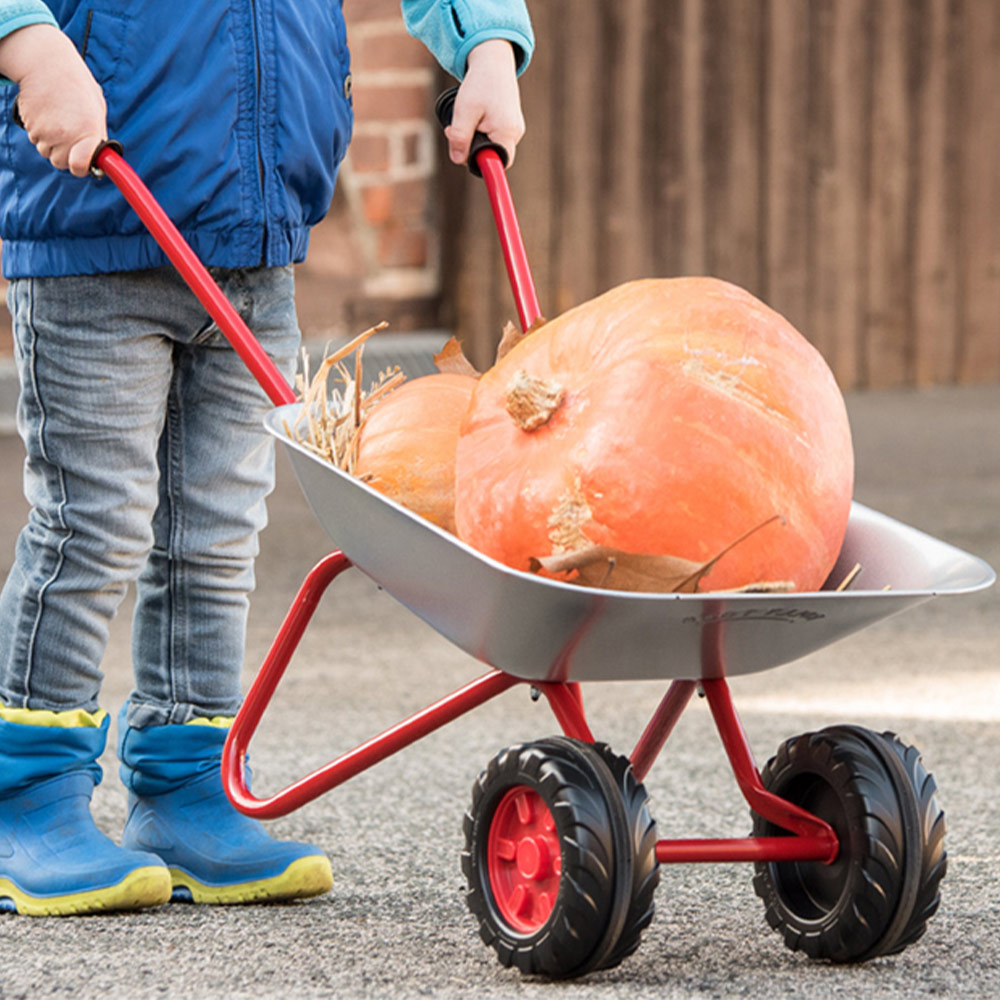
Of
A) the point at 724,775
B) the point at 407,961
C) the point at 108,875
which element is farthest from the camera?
the point at 724,775

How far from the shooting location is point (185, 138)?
6.27 ft

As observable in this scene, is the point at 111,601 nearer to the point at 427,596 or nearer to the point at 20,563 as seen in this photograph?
the point at 20,563

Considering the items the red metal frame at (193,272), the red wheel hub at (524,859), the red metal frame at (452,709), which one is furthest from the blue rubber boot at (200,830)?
the red metal frame at (193,272)

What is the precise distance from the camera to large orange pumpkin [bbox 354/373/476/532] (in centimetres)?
168

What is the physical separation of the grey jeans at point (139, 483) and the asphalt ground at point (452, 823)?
0.92ft

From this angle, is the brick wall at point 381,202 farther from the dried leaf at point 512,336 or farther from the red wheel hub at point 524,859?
the red wheel hub at point 524,859

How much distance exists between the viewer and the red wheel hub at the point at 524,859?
1.61m

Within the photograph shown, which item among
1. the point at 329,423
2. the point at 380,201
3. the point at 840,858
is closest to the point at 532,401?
the point at 329,423

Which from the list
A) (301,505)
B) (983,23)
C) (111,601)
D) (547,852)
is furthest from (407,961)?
(983,23)

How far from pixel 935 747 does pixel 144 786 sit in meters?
1.28

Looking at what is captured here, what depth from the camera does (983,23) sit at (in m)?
6.88

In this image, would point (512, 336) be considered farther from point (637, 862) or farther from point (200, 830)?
point (200, 830)

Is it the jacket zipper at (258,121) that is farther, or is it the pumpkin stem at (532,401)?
the jacket zipper at (258,121)

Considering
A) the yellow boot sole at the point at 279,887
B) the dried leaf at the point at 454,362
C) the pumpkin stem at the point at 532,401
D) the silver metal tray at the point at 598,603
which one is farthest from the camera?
the yellow boot sole at the point at 279,887
